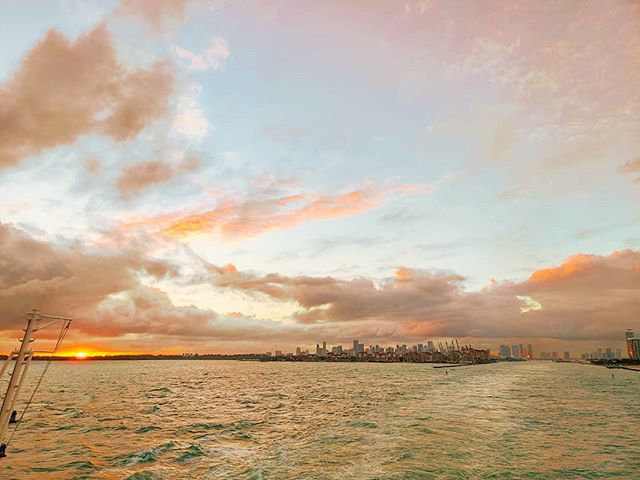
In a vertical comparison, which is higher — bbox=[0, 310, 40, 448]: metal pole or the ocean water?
bbox=[0, 310, 40, 448]: metal pole

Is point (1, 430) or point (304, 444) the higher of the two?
point (1, 430)

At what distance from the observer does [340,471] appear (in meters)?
25.4

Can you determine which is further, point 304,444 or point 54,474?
point 304,444

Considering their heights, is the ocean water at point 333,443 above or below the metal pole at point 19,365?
below

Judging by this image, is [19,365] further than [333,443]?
No

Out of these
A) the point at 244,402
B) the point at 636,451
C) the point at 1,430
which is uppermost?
the point at 1,430

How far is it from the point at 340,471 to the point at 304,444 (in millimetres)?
9241

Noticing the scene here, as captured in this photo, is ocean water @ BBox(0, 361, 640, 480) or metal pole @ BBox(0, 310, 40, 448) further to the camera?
ocean water @ BBox(0, 361, 640, 480)

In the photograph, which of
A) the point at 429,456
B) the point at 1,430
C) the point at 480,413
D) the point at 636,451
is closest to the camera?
the point at 1,430

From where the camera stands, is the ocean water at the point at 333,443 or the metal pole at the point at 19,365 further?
the ocean water at the point at 333,443

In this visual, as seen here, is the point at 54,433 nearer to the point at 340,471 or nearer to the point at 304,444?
the point at 304,444

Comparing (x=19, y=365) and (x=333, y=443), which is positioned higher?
(x=19, y=365)

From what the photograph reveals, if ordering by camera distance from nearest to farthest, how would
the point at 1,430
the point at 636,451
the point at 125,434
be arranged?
the point at 1,430, the point at 636,451, the point at 125,434

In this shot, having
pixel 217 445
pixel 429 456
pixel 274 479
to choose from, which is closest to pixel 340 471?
pixel 274 479
